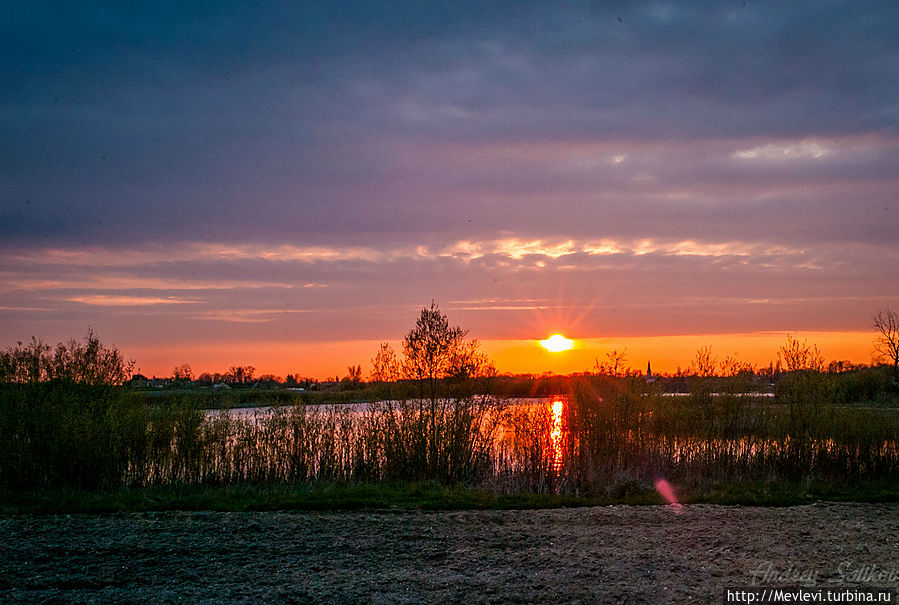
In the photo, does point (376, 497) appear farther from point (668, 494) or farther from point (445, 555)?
point (668, 494)

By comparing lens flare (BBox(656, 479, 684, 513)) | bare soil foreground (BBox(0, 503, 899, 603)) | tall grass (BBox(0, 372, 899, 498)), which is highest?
tall grass (BBox(0, 372, 899, 498))

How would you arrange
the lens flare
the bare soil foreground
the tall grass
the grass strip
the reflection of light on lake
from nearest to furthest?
the bare soil foreground, the lens flare, the grass strip, the tall grass, the reflection of light on lake

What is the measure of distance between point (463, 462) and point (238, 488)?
15.8 feet

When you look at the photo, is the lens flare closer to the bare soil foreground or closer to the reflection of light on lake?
the bare soil foreground

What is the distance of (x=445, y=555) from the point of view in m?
8.57

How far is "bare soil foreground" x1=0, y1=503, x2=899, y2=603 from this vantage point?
7.30 m

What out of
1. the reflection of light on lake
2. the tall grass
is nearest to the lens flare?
the tall grass

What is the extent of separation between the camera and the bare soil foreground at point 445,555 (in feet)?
23.9

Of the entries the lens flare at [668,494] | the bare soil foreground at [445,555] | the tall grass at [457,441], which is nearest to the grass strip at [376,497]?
the lens flare at [668,494]

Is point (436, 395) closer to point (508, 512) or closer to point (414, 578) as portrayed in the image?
point (508, 512)

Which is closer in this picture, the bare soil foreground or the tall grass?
the bare soil foreground

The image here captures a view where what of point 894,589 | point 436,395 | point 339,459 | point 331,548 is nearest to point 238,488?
point 339,459

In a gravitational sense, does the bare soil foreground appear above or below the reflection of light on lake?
below

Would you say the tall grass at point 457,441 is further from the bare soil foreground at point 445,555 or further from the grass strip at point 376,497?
the bare soil foreground at point 445,555
